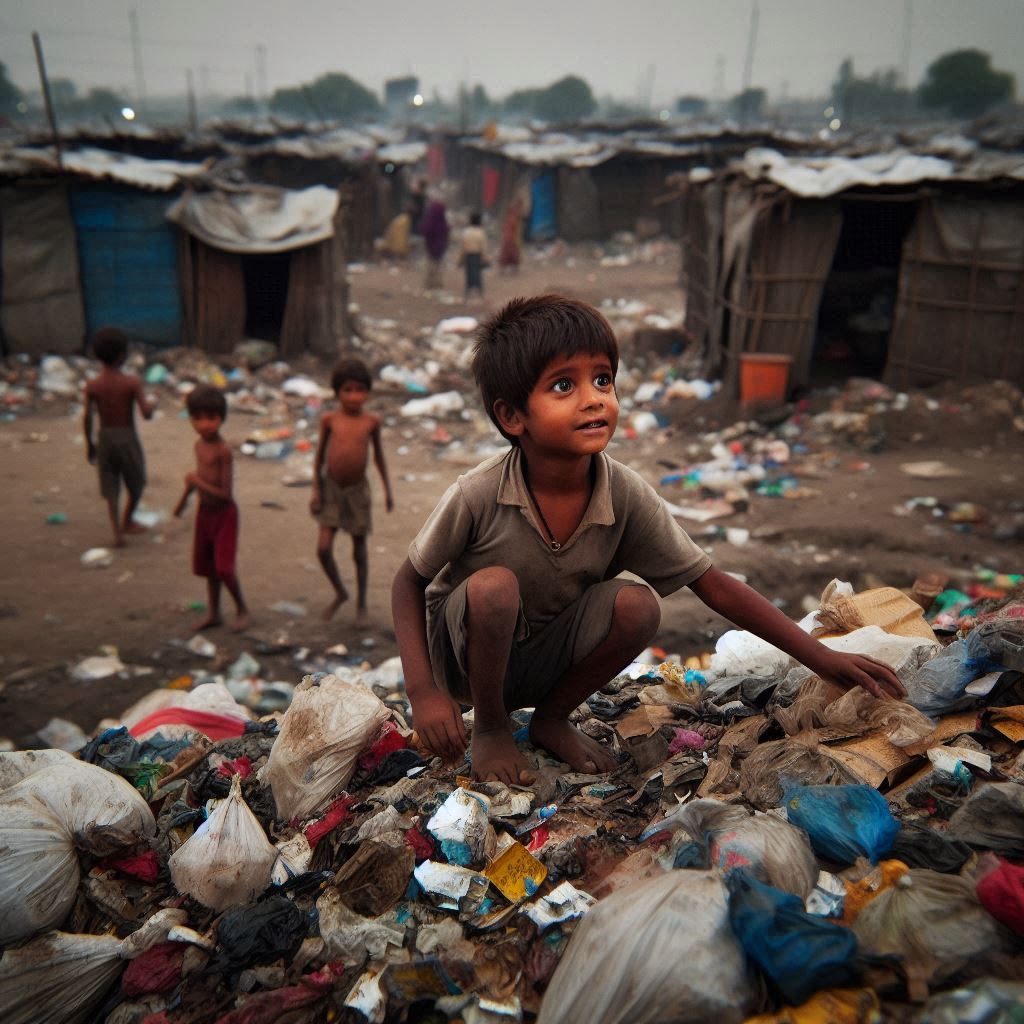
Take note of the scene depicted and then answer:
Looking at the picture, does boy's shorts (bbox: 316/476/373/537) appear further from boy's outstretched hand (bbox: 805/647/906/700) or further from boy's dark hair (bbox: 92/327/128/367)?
boy's outstretched hand (bbox: 805/647/906/700)

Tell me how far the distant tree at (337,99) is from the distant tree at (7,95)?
17.7m

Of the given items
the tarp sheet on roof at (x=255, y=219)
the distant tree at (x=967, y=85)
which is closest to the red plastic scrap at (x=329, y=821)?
the tarp sheet on roof at (x=255, y=219)

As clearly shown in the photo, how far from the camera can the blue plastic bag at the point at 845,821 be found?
171cm

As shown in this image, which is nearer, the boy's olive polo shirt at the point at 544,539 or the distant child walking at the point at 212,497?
the boy's olive polo shirt at the point at 544,539

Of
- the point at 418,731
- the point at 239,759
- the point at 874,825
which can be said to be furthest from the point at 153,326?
the point at 874,825

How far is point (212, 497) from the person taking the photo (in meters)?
4.52

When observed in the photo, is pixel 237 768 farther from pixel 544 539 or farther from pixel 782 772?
pixel 782 772

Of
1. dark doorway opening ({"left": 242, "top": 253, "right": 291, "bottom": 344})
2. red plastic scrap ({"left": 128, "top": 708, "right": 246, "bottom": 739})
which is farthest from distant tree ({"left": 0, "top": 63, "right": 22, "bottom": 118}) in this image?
red plastic scrap ({"left": 128, "top": 708, "right": 246, "bottom": 739})

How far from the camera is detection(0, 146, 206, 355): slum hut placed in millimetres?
9492

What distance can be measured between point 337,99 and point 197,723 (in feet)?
226

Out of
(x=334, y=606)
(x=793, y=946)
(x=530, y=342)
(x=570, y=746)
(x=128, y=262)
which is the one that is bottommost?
(x=334, y=606)

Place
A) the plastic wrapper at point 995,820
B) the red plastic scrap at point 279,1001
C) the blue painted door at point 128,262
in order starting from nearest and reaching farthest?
the red plastic scrap at point 279,1001
the plastic wrapper at point 995,820
the blue painted door at point 128,262

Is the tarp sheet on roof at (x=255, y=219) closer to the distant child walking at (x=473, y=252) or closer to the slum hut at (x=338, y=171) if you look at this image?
the distant child walking at (x=473, y=252)

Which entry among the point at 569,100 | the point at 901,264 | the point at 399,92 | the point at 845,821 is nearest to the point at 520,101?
the point at 399,92
